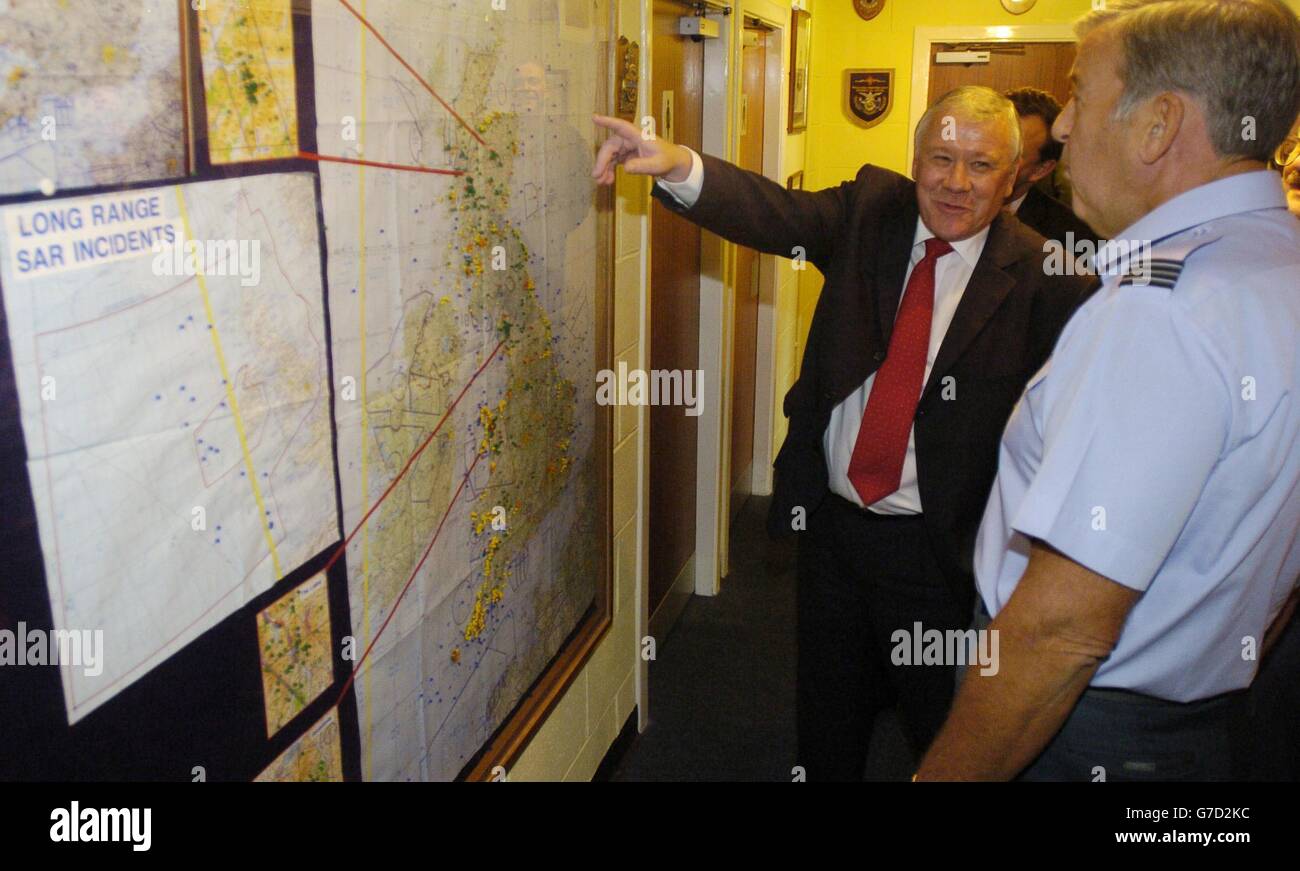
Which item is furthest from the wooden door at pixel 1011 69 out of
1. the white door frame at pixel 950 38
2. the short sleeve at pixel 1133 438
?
the short sleeve at pixel 1133 438

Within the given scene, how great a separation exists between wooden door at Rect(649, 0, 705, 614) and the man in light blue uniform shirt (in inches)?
69.8

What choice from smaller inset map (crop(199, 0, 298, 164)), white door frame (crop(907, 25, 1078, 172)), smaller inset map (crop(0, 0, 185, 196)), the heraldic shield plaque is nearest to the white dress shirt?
smaller inset map (crop(199, 0, 298, 164))

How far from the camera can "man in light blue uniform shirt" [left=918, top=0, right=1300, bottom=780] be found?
101cm

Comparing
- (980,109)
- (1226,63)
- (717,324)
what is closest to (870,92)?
(717,324)

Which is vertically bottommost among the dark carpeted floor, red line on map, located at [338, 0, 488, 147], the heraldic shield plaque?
the dark carpeted floor

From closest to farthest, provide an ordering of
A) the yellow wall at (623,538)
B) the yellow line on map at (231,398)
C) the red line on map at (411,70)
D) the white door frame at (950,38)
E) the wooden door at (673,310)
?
1. the yellow line on map at (231,398)
2. the red line on map at (411,70)
3. the yellow wall at (623,538)
4. the wooden door at (673,310)
5. the white door frame at (950,38)

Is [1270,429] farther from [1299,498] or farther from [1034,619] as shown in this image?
[1034,619]

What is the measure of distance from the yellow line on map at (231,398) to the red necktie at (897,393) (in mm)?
1197

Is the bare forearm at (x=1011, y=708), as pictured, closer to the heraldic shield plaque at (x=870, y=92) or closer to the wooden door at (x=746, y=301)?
the wooden door at (x=746, y=301)

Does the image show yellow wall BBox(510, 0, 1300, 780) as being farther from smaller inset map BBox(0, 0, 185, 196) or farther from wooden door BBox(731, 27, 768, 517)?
smaller inset map BBox(0, 0, 185, 196)

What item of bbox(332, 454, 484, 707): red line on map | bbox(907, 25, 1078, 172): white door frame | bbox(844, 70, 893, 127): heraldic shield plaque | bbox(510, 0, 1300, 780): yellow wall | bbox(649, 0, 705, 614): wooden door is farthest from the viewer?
bbox(844, 70, 893, 127): heraldic shield plaque

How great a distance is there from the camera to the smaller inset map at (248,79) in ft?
3.20

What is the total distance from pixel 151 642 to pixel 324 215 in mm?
511
